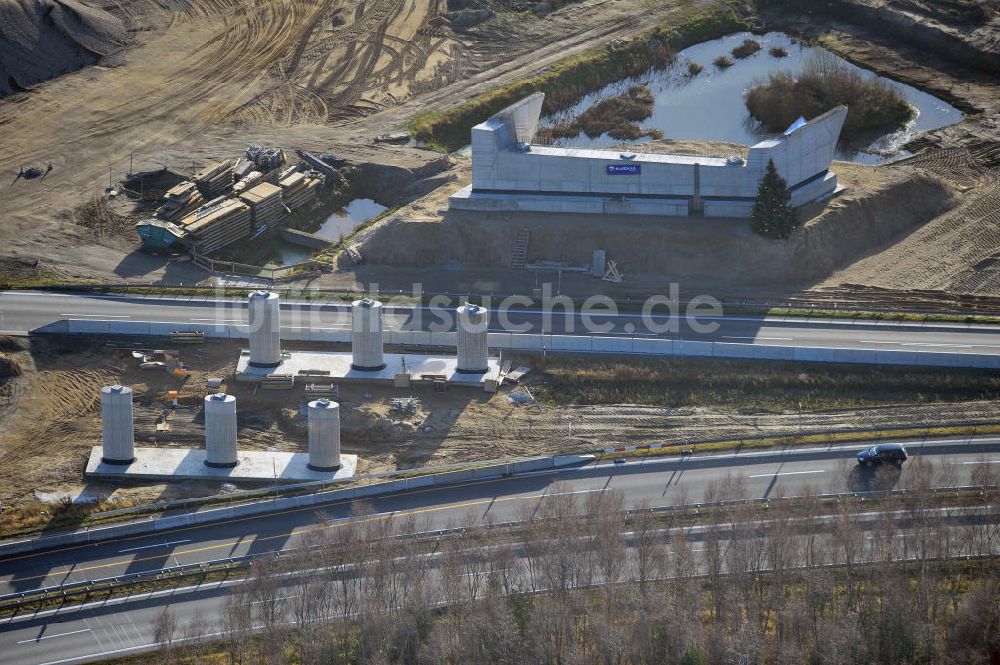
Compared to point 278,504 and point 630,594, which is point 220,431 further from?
point 630,594

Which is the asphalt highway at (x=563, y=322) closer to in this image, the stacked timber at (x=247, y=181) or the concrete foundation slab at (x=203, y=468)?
the concrete foundation slab at (x=203, y=468)

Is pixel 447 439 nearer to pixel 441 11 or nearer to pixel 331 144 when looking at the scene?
pixel 331 144

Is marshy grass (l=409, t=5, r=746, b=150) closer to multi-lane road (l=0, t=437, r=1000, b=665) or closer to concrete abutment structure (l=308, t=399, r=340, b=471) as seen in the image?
concrete abutment structure (l=308, t=399, r=340, b=471)

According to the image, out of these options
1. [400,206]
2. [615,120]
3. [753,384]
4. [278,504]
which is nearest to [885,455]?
[753,384]

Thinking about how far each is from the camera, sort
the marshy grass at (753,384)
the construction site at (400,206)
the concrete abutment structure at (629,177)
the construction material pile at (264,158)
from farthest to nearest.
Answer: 1. the construction material pile at (264,158)
2. the concrete abutment structure at (629,177)
3. the marshy grass at (753,384)
4. the construction site at (400,206)

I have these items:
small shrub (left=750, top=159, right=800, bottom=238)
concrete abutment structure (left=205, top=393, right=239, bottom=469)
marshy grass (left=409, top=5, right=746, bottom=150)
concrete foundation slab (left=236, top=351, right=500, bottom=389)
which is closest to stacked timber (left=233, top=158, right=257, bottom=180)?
marshy grass (left=409, top=5, right=746, bottom=150)

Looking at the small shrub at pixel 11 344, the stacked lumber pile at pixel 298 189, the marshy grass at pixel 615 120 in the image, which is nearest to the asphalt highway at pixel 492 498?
the small shrub at pixel 11 344

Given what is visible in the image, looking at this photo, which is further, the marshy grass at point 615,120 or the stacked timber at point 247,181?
the marshy grass at point 615,120
